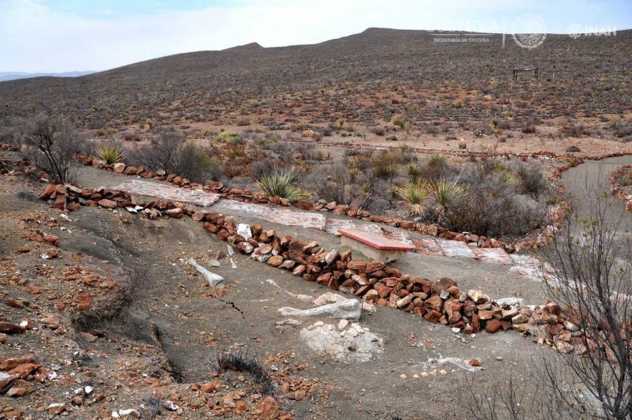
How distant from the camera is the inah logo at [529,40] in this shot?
54.3 meters

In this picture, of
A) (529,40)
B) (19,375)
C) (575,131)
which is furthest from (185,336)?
(529,40)

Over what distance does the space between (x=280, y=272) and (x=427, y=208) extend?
439 centimetres

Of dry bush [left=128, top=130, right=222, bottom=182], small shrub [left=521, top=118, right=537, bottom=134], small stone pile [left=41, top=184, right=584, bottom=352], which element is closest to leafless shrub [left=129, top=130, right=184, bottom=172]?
dry bush [left=128, top=130, right=222, bottom=182]

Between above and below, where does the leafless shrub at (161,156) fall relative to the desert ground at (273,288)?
above

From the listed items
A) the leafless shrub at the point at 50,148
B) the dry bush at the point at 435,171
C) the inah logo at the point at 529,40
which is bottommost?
the dry bush at the point at 435,171

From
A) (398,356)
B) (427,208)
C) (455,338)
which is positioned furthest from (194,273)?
(427,208)

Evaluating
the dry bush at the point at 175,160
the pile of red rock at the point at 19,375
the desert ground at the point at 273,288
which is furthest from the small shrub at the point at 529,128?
the pile of red rock at the point at 19,375

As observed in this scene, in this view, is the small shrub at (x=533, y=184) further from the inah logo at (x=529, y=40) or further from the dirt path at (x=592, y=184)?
the inah logo at (x=529, y=40)

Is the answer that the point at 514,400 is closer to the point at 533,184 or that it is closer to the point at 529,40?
the point at 533,184

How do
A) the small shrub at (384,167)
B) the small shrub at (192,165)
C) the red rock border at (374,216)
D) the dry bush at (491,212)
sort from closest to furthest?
the red rock border at (374,216)
the dry bush at (491,212)
the small shrub at (192,165)
the small shrub at (384,167)

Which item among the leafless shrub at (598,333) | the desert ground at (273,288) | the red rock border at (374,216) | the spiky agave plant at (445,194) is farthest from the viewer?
the spiky agave plant at (445,194)

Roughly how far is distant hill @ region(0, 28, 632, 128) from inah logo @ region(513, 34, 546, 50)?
1140 mm

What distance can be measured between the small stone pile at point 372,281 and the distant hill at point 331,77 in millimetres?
21608

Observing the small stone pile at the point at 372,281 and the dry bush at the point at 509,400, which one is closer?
the dry bush at the point at 509,400
